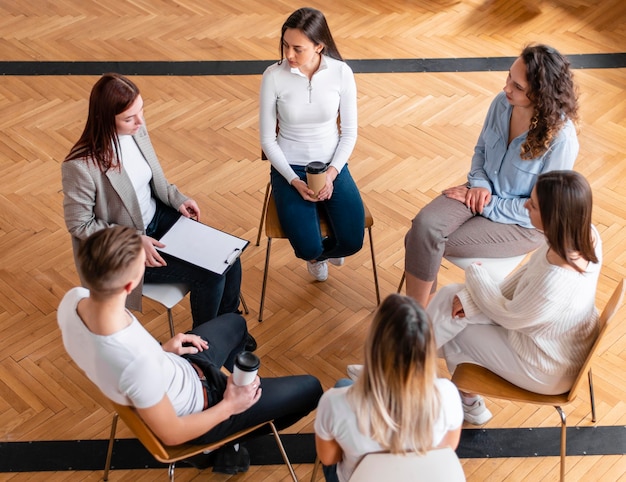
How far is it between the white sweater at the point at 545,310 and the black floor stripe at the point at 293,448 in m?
0.62

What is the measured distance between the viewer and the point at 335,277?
402cm

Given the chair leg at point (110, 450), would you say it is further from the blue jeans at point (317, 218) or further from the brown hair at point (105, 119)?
the blue jeans at point (317, 218)

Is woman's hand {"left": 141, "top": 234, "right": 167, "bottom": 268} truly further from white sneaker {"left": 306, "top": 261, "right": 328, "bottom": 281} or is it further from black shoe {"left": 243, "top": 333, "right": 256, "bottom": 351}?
white sneaker {"left": 306, "top": 261, "right": 328, "bottom": 281}

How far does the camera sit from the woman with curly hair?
3.20 metres

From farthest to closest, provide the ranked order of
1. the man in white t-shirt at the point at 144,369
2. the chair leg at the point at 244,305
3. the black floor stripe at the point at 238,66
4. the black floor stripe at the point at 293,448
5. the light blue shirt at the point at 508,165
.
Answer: the black floor stripe at the point at 238,66
the chair leg at the point at 244,305
the light blue shirt at the point at 508,165
the black floor stripe at the point at 293,448
the man in white t-shirt at the point at 144,369

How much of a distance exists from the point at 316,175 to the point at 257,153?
141 centimetres

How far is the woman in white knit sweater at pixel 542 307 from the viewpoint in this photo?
8.51ft

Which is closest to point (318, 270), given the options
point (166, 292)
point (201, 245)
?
point (201, 245)

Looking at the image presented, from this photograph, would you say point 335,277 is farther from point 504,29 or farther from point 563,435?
point 504,29

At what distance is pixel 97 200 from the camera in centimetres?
314

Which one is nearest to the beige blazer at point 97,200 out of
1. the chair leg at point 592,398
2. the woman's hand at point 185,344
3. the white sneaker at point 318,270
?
the woman's hand at point 185,344

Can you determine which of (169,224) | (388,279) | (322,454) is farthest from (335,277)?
(322,454)

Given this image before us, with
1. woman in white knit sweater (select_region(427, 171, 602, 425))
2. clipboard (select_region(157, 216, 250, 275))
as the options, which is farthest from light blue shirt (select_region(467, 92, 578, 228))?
clipboard (select_region(157, 216, 250, 275))

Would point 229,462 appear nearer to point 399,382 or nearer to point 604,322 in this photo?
point 399,382
